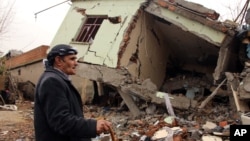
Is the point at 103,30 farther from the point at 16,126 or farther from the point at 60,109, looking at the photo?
the point at 60,109

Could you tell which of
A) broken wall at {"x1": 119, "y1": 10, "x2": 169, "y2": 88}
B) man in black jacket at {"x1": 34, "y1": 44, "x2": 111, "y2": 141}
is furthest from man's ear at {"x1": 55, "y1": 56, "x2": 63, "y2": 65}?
broken wall at {"x1": 119, "y1": 10, "x2": 169, "y2": 88}

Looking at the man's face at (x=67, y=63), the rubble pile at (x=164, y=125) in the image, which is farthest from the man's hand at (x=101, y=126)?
the rubble pile at (x=164, y=125)

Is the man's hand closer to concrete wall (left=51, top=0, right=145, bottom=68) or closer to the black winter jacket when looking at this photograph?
the black winter jacket

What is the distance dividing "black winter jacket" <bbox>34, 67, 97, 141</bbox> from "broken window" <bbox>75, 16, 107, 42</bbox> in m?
7.86

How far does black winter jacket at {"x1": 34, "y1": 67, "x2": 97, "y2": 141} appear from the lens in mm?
2363

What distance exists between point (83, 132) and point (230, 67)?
24.6 ft

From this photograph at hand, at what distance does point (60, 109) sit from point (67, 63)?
1.48ft

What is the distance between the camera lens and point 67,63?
268 centimetres

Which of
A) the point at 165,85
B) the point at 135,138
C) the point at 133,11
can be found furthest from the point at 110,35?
the point at 135,138

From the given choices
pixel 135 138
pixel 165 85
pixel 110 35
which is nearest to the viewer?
pixel 135 138

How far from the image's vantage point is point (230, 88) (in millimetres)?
7750

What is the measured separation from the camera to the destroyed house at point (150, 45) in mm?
8445

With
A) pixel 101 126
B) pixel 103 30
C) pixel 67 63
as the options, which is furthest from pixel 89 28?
pixel 101 126

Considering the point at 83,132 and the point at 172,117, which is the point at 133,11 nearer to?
the point at 172,117
